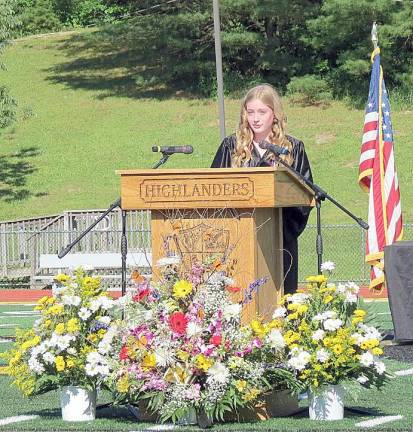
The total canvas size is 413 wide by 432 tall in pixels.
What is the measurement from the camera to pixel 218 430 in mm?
7043

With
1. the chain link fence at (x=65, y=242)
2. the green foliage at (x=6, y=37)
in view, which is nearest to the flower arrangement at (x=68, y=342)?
the chain link fence at (x=65, y=242)

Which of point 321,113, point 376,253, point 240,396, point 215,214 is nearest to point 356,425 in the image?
point 240,396

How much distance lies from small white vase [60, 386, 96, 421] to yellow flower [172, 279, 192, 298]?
913 mm

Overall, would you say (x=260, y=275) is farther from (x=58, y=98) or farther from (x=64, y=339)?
(x=58, y=98)

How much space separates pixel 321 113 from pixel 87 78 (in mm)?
13307

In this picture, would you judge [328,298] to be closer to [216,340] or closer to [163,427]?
[216,340]

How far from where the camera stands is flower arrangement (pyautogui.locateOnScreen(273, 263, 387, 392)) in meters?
7.25

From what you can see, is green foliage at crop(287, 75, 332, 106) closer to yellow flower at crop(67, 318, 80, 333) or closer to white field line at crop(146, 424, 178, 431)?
yellow flower at crop(67, 318, 80, 333)

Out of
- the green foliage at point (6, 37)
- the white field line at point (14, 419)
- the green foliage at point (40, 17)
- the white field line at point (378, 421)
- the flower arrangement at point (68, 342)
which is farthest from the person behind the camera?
the green foliage at point (40, 17)

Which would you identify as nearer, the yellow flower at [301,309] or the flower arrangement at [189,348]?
the flower arrangement at [189,348]

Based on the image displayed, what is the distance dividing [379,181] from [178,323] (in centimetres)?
907

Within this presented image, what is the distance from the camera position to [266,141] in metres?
8.12

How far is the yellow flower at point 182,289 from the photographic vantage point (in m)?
7.13

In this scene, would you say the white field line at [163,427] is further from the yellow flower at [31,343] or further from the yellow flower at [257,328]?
the yellow flower at [31,343]
